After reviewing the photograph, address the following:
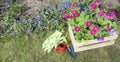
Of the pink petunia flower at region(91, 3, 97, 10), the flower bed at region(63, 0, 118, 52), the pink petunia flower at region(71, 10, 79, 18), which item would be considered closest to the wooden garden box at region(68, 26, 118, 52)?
the flower bed at region(63, 0, 118, 52)

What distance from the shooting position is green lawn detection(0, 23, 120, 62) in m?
4.95

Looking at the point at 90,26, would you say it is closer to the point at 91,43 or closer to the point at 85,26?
the point at 85,26

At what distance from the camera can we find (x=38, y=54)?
507cm

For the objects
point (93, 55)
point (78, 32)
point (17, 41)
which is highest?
point (78, 32)

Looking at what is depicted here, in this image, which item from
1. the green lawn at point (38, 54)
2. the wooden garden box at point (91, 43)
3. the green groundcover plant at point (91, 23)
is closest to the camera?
the green groundcover plant at point (91, 23)

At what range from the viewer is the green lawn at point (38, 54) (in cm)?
495

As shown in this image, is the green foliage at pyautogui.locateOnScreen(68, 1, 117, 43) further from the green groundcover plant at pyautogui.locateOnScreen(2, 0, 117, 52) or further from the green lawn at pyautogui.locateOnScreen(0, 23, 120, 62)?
the green lawn at pyautogui.locateOnScreen(0, 23, 120, 62)

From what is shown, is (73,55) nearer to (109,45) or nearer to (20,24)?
(109,45)

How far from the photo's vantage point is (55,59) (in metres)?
4.98

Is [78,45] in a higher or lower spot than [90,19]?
lower

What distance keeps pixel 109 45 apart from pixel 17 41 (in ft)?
7.54

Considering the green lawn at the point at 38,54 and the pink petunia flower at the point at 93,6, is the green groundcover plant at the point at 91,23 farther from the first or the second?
the green lawn at the point at 38,54

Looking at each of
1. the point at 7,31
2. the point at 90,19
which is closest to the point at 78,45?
the point at 90,19

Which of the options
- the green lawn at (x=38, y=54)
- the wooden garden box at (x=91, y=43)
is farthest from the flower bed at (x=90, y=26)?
the green lawn at (x=38, y=54)
